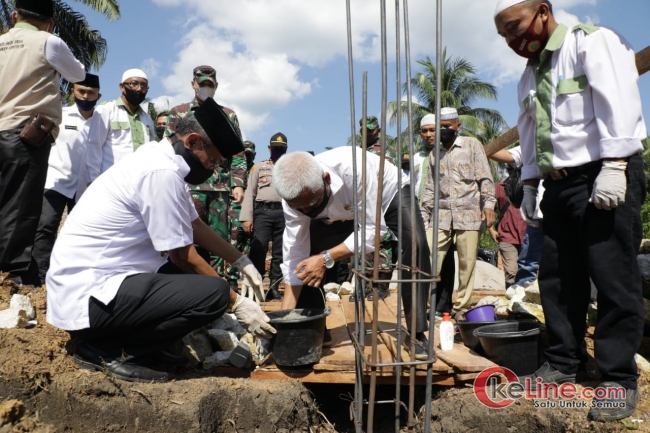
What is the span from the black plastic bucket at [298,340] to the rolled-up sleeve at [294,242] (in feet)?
2.12

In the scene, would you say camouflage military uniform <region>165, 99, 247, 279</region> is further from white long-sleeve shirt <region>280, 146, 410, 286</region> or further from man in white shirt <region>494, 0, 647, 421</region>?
man in white shirt <region>494, 0, 647, 421</region>

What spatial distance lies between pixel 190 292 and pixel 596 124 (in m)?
2.36

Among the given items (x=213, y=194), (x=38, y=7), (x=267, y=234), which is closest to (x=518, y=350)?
(x=213, y=194)

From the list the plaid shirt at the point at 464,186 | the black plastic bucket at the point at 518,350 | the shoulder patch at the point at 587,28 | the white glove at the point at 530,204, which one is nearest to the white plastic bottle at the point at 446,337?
the black plastic bucket at the point at 518,350

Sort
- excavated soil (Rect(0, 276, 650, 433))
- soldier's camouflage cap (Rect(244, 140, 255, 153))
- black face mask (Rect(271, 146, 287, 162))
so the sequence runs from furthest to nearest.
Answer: soldier's camouflage cap (Rect(244, 140, 255, 153)) → black face mask (Rect(271, 146, 287, 162)) → excavated soil (Rect(0, 276, 650, 433))

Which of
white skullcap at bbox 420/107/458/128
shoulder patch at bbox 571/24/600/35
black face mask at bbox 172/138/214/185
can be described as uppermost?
white skullcap at bbox 420/107/458/128

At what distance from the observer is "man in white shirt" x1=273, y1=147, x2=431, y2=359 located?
321 cm

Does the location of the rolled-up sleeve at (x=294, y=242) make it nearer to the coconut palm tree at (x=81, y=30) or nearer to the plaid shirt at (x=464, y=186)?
the plaid shirt at (x=464, y=186)

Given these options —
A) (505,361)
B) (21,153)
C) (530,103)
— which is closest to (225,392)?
(505,361)

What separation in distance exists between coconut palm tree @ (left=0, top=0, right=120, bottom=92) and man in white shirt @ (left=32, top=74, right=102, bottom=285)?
13707mm

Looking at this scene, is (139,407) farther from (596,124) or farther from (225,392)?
(596,124)

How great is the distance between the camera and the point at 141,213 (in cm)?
291

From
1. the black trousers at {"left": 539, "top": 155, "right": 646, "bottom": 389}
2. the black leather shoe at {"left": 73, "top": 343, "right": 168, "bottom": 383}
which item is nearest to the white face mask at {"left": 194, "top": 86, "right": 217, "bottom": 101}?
the black leather shoe at {"left": 73, "top": 343, "right": 168, "bottom": 383}

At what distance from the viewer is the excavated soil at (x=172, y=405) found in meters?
2.67
